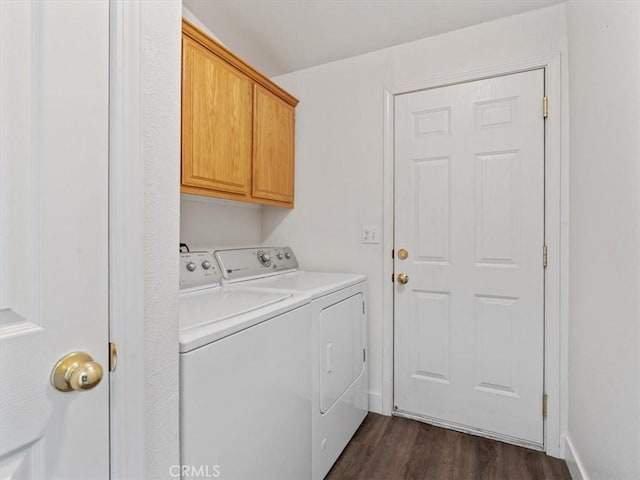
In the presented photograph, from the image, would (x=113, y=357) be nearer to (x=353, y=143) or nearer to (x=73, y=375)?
(x=73, y=375)

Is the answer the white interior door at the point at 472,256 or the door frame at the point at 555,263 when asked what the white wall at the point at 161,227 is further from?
the door frame at the point at 555,263

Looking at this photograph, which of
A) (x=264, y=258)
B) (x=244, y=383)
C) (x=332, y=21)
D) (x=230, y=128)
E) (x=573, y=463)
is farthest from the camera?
(x=264, y=258)

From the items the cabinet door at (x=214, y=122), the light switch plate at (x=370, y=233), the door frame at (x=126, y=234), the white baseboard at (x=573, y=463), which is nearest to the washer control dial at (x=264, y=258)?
the cabinet door at (x=214, y=122)

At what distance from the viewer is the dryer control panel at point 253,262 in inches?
69.0

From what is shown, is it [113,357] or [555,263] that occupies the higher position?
[555,263]

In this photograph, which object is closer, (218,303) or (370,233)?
(218,303)

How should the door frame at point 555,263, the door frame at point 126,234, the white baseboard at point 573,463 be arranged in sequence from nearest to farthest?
the door frame at point 126,234 < the white baseboard at point 573,463 < the door frame at point 555,263

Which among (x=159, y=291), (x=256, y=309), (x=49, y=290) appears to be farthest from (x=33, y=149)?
(x=256, y=309)

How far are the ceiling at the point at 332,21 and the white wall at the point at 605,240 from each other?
21.3 inches

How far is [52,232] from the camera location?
1.80 ft

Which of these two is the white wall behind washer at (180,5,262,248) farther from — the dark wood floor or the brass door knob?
the dark wood floor

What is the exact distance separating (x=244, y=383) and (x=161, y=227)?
1.81 feet

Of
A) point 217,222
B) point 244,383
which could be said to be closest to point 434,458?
point 244,383

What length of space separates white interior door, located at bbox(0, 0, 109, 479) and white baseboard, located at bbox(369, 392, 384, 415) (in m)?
1.81
